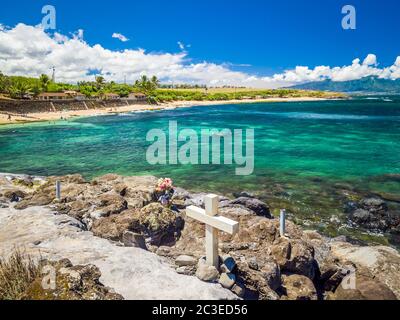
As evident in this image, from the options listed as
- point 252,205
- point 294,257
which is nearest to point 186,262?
point 294,257

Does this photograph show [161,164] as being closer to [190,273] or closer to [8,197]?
[8,197]

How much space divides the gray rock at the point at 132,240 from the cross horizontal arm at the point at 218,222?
2.49 m

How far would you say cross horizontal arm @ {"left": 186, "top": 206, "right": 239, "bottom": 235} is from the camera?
21.1 feet

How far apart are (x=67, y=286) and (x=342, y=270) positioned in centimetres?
712

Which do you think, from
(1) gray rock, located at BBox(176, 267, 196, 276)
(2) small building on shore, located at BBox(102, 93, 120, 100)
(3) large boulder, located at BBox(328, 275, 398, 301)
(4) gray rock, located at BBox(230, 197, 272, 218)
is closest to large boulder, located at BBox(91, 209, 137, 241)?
(1) gray rock, located at BBox(176, 267, 196, 276)

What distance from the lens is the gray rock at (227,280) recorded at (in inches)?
268

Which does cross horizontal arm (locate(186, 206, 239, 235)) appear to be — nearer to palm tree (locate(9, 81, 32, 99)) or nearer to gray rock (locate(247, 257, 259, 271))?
gray rock (locate(247, 257, 259, 271))

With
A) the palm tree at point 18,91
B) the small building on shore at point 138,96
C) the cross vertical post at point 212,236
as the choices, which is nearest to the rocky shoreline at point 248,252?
the cross vertical post at point 212,236

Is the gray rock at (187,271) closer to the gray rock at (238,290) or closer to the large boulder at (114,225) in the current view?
the gray rock at (238,290)

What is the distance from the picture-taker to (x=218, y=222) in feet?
22.2

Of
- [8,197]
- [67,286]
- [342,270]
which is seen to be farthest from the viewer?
[8,197]

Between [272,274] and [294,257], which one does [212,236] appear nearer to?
[272,274]
